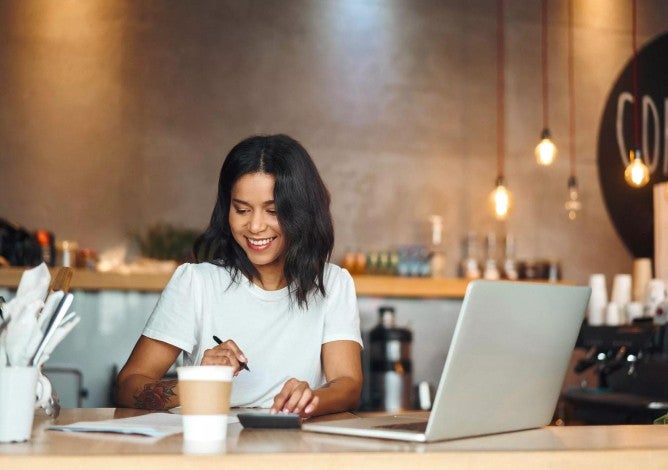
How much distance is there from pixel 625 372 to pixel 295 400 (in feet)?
8.76

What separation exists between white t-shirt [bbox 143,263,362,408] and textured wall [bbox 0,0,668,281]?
294 centimetres

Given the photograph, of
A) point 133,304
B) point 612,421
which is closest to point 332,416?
point 612,421

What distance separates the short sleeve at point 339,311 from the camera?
2.28 meters

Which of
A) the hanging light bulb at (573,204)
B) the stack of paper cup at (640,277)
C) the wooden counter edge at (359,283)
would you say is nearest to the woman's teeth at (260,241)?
the wooden counter edge at (359,283)

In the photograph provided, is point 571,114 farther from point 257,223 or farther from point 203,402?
point 203,402

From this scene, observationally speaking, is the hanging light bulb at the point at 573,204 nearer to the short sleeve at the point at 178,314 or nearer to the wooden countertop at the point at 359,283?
the wooden countertop at the point at 359,283

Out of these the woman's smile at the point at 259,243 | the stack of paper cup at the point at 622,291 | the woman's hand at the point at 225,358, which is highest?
the woman's smile at the point at 259,243

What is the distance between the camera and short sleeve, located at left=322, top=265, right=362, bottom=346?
2283 mm

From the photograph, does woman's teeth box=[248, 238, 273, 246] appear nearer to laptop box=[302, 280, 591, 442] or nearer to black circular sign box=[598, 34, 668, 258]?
laptop box=[302, 280, 591, 442]

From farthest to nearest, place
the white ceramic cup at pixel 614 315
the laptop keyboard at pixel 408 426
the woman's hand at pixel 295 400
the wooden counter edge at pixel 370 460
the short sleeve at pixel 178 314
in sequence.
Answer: the white ceramic cup at pixel 614 315 → the short sleeve at pixel 178 314 → the woman's hand at pixel 295 400 → the laptop keyboard at pixel 408 426 → the wooden counter edge at pixel 370 460

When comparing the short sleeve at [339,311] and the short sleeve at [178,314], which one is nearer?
the short sleeve at [178,314]

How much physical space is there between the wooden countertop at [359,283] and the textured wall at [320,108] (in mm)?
413

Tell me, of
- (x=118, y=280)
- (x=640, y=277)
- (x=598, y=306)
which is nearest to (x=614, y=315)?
(x=598, y=306)

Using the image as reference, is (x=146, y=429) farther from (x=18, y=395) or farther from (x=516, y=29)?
(x=516, y=29)
